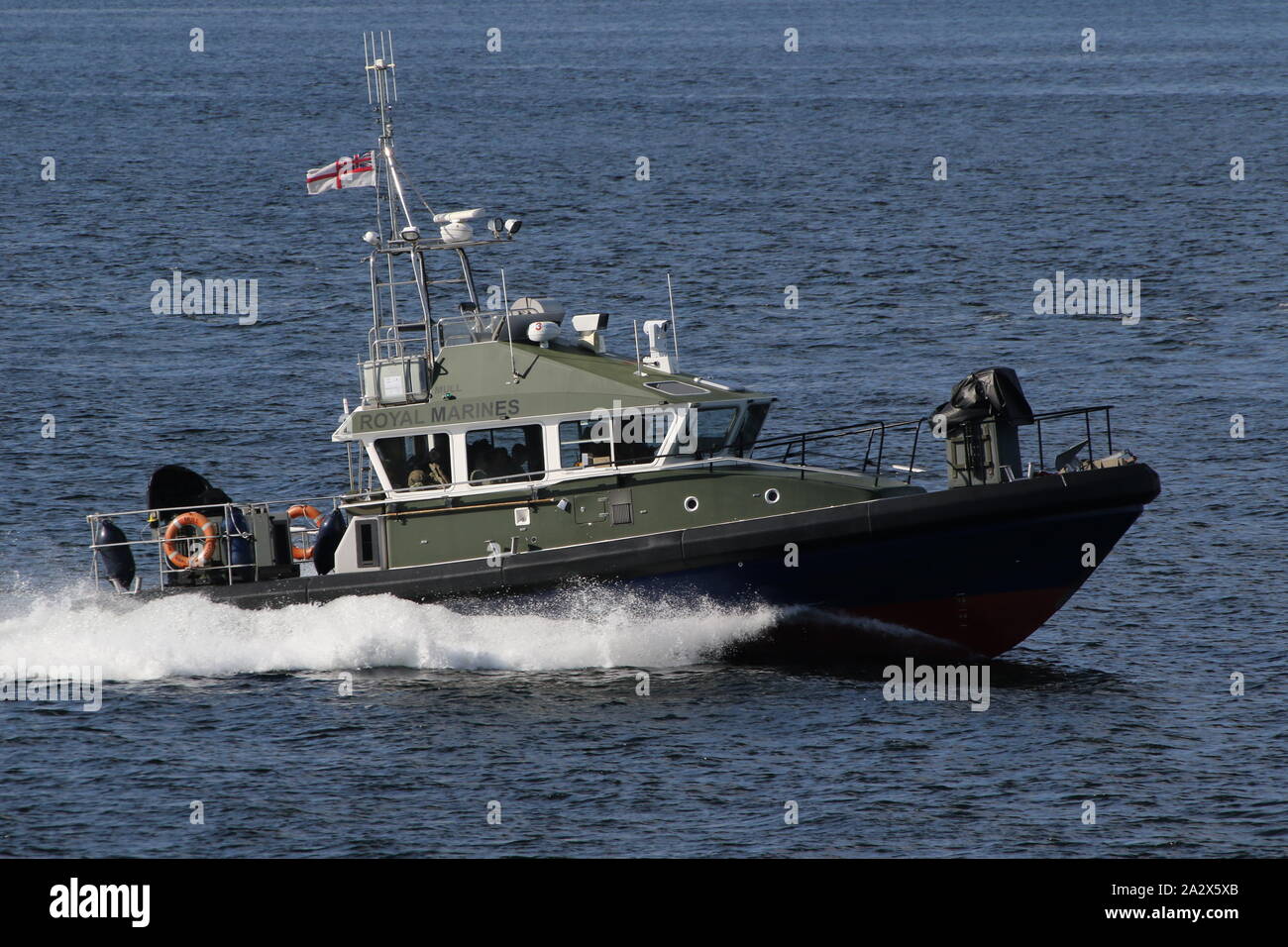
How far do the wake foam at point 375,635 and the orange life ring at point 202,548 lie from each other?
618 millimetres

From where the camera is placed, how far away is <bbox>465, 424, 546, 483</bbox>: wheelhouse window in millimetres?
20797

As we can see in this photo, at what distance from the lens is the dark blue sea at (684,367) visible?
17.7m

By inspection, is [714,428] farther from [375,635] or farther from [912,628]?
[375,635]

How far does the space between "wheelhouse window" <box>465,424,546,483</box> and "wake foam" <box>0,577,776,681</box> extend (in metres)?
1.54

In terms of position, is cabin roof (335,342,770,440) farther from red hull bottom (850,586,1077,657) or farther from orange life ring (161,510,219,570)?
red hull bottom (850,586,1077,657)

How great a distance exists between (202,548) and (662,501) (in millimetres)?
6056

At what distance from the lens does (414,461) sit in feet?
69.5
